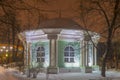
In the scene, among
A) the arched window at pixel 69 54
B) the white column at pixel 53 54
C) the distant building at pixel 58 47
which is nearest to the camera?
the white column at pixel 53 54

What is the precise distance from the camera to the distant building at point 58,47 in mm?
34406

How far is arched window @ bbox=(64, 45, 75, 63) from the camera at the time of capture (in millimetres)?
35750

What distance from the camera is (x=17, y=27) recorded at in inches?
545

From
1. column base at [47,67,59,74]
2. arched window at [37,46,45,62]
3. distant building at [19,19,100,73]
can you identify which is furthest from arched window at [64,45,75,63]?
arched window at [37,46,45,62]

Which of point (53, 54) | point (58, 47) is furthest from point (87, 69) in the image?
point (53, 54)

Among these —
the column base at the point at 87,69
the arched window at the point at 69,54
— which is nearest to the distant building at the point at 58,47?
the arched window at the point at 69,54

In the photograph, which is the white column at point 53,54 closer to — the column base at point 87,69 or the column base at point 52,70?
the column base at point 52,70

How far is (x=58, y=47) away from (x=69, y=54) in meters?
1.59

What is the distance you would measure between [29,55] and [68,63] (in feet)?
14.0

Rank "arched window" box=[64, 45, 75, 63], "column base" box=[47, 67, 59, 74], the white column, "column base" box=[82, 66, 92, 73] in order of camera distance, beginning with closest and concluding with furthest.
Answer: "column base" box=[47, 67, 59, 74] < the white column < "column base" box=[82, 66, 92, 73] < "arched window" box=[64, 45, 75, 63]

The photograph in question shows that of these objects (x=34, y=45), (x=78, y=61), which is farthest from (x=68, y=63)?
(x=34, y=45)

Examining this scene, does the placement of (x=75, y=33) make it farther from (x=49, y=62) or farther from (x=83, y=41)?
(x=49, y=62)

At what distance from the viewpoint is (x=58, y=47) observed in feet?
115

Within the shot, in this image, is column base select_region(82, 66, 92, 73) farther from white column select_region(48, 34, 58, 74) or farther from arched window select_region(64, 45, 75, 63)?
white column select_region(48, 34, 58, 74)
